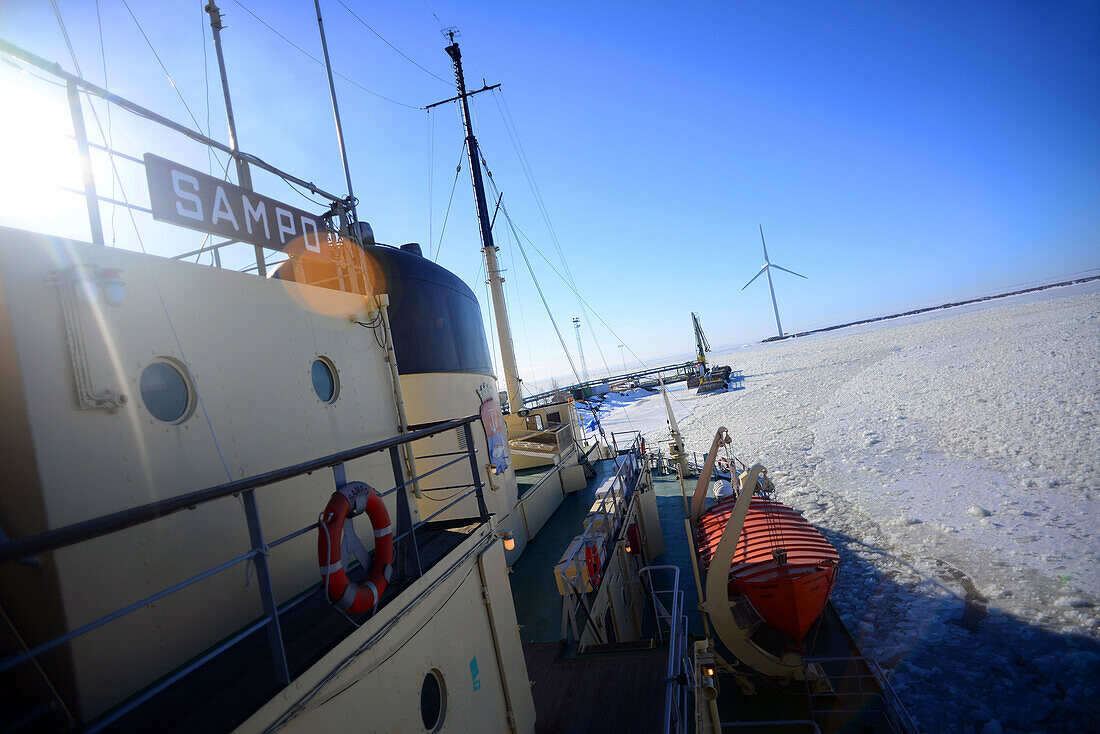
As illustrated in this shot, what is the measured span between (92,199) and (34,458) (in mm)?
1976

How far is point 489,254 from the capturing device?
64.4 ft

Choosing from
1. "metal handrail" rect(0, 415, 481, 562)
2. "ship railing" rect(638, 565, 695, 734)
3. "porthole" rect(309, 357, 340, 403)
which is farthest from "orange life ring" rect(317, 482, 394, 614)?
"ship railing" rect(638, 565, 695, 734)

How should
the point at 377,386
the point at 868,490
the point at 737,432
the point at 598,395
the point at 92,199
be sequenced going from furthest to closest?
1. the point at 598,395
2. the point at 737,432
3. the point at 868,490
4. the point at 377,386
5. the point at 92,199

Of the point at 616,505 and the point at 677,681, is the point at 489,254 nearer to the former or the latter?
the point at 616,505

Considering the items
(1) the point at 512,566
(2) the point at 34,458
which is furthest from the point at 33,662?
(1) the point at 512,566

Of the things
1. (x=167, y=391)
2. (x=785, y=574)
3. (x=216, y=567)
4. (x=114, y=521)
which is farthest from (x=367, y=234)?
(x=785, y=574)

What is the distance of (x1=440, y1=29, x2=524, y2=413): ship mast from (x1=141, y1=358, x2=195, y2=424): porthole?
→ 16.0 metres

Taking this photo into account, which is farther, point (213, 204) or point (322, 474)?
point (322, 474)

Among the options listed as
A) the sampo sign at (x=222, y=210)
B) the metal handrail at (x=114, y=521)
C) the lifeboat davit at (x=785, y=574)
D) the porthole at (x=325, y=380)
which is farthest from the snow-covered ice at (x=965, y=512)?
the sampo sign at (x=222, y=210)

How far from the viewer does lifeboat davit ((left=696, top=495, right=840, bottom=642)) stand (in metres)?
9.22

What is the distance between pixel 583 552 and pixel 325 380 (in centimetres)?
499

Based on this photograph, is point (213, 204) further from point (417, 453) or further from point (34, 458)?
point (417, 453)

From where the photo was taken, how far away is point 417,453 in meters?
8.23

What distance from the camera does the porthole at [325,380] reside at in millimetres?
5520
